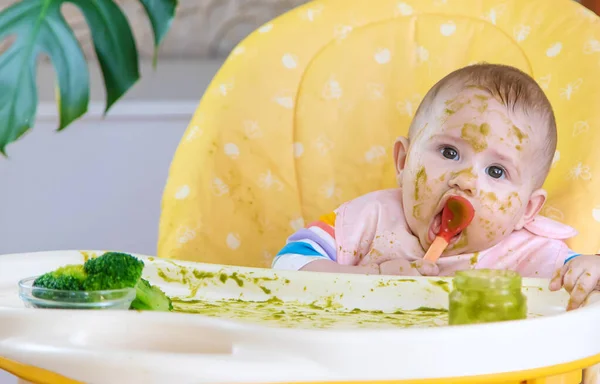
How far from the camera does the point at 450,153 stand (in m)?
0.98

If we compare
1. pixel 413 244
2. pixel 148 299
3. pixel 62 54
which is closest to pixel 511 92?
pixel 413 244

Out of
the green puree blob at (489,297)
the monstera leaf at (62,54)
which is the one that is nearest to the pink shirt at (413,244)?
the green puree blob at (489,297)

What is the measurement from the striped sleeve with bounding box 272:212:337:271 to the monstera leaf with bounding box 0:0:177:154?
523mm

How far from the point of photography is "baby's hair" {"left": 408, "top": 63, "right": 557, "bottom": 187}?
97 centimetres

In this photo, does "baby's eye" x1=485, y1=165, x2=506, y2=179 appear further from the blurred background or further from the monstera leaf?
the blurred background

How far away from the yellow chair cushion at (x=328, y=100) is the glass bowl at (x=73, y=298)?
428mm

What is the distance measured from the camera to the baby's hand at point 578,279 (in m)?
0.75

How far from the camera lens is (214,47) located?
1.89m

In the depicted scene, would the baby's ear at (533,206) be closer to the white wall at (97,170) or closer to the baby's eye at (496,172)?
the baby's eye at (496,172)

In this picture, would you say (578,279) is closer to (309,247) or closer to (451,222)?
(451,222)

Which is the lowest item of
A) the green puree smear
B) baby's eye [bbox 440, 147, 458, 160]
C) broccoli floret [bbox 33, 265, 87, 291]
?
the green puree smear

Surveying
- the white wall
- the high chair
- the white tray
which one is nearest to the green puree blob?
the white tray

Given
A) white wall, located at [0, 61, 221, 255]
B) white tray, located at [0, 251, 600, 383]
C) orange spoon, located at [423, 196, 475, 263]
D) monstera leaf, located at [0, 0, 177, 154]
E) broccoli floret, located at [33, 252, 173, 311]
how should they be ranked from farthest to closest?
white wall, located at [0, 61, 221, 255] → monstera leaf, located at [0, 0, 177, 154] → orange spoon, located at [423, 196, 475, 263] → broccoli floret, located at [33, 252, 173, 311] → white tray, located at [0, 251, 600, 383]

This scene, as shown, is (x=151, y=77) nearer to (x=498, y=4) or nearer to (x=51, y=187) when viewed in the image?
(x=51, y=187)
